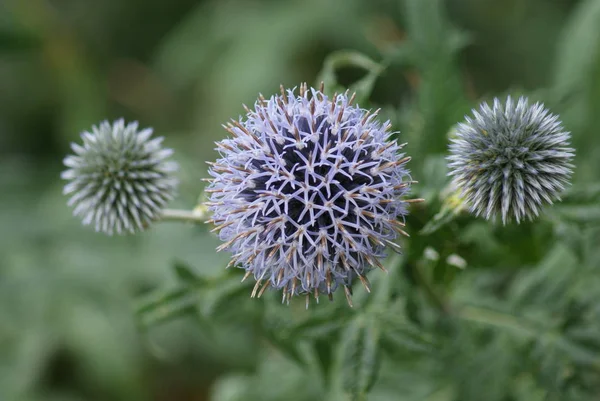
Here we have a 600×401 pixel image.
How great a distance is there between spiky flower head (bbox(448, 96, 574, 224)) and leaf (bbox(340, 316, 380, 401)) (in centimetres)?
69

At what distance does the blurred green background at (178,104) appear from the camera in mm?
4297

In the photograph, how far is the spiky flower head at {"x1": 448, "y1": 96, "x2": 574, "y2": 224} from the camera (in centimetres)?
247

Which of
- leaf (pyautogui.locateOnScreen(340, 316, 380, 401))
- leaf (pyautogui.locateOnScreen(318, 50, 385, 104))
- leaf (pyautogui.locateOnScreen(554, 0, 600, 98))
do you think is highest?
leaf (pyautogui.locateOnScreen(554, 0, 600, 98))

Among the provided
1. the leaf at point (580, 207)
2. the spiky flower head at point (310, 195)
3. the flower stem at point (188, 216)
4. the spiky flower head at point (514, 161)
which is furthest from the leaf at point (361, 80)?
the leaf at point (580, 207)

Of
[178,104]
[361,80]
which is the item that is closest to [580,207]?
[361,80]

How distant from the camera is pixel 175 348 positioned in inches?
212

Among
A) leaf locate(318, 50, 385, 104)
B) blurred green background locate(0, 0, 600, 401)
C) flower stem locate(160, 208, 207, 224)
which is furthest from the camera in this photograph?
blurred green background locate(0, 0, 600, 401)

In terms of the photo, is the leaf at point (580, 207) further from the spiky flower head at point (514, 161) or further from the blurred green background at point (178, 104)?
the blurred green background at point (178, 104)

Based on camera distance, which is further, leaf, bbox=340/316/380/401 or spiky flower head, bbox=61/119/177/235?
spiky flower head, bbox=61/119/177/235

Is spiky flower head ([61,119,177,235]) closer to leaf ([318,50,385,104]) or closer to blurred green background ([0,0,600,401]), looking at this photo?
blurred green background ([0,0,600,401])

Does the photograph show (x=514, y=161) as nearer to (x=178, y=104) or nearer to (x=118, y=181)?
(x=118, y=181)

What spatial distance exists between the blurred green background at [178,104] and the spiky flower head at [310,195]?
80cm

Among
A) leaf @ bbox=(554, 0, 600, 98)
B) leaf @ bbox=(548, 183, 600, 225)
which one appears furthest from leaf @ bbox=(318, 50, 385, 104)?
leaf @ bbox=(554, 0, 600, 98)

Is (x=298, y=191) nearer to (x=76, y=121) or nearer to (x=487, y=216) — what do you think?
(x=487, y=216)
